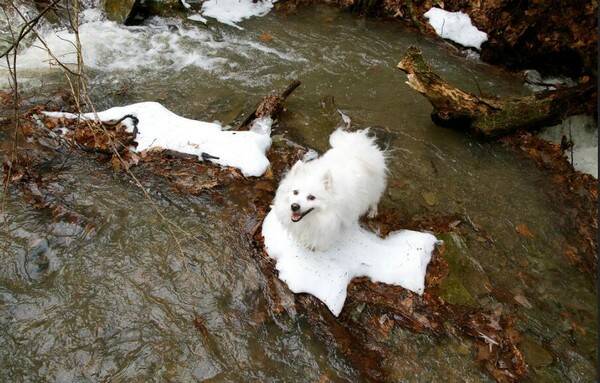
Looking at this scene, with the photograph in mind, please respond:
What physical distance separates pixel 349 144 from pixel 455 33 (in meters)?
5.49

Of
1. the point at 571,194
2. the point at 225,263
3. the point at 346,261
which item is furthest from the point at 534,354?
the point at 225,263

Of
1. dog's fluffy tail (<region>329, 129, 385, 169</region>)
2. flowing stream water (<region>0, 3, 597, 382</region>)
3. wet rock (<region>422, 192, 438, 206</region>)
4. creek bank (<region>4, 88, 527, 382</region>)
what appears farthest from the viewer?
wet rock (<region>422, 192, 438, 206</region>)

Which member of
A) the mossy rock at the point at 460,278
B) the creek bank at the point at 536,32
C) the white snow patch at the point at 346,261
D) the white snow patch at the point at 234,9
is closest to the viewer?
the white snow patch at the point at 346,261

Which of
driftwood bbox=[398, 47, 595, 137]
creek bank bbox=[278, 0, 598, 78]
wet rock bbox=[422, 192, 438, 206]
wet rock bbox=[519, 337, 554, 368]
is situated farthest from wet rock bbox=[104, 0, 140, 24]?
wet rock bbox=[519, 337, 554, 368]

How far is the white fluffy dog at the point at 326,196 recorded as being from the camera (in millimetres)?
4008

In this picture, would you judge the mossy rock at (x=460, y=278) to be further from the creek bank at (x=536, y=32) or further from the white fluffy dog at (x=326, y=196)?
the creek bank at (x=536, y=32)

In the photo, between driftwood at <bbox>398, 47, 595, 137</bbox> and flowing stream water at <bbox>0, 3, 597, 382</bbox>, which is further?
driftwood at <bbox>398, 47, 595, 137</bbox>

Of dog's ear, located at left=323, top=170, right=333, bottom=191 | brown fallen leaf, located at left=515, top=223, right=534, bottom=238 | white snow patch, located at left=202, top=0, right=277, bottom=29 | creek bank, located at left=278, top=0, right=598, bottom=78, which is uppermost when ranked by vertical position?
creek bank, located at left=278, top=0, right=598, bottom=78

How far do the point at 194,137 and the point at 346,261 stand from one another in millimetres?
2706

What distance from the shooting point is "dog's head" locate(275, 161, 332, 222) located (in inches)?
155

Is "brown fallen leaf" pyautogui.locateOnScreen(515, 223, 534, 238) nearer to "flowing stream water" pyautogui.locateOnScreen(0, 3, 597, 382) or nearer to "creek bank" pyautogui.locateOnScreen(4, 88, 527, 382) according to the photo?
"flowing stream water" pyautogui.locateOnScreen(0, 3, 597, 382)

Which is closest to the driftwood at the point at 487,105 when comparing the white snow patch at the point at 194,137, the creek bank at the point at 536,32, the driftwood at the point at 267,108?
the creek bank at the point at 536,32

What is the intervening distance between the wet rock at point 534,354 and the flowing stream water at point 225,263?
0.02 metres

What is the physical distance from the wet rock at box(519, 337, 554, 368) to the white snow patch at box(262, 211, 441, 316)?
1.08 meters
